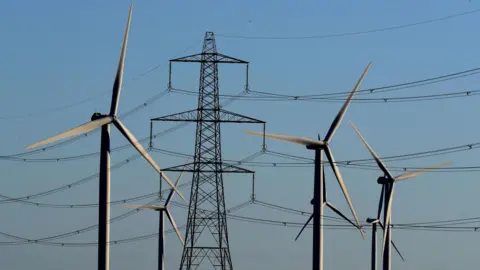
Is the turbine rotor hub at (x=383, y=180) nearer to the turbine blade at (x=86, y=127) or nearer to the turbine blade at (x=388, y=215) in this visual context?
the turbine blade at (x=388, y=215)

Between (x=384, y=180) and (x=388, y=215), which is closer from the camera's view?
(x=388, y=215)

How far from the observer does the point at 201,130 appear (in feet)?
507

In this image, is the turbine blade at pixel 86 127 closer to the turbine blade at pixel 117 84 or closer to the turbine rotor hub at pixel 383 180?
the turbine blade at pixel 117 84

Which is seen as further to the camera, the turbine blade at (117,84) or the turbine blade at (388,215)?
the turbine blade at (388,215)

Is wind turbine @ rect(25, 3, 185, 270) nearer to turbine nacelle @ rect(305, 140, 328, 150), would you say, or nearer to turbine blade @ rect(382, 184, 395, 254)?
turbine nacelle @ rect(305, 140, 328, 150)

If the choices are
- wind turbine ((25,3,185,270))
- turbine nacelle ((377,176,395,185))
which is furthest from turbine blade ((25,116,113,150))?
turbine nacelle ((377,176,395,185))

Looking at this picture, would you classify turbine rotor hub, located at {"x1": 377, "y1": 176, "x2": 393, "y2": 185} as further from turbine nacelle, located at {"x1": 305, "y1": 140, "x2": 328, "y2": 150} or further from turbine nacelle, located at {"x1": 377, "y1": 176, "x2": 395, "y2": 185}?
turbine nacelle, located at {"x1": 305, "y1": 140, "x2": 328, "y2": 150}

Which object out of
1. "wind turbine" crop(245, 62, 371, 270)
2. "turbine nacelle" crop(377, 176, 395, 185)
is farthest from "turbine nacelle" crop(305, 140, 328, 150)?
"turbine nacelle" crop(377, 176, 395, 185)

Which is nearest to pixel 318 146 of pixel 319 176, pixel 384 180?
pixel 319 176

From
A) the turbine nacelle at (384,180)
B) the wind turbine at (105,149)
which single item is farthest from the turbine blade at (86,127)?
the turbine nacelle at (384,180)

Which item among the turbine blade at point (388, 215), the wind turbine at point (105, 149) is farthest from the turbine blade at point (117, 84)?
the turbine blade at point (388, 215)

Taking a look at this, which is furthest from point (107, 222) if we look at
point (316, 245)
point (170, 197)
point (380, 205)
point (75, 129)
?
point (170, 197)

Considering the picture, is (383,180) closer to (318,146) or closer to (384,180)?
(384,180)

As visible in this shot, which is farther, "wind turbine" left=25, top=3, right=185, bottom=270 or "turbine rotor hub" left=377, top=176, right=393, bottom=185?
"turbine rotor hub" left=377, top=176, right=393, bottom=185
